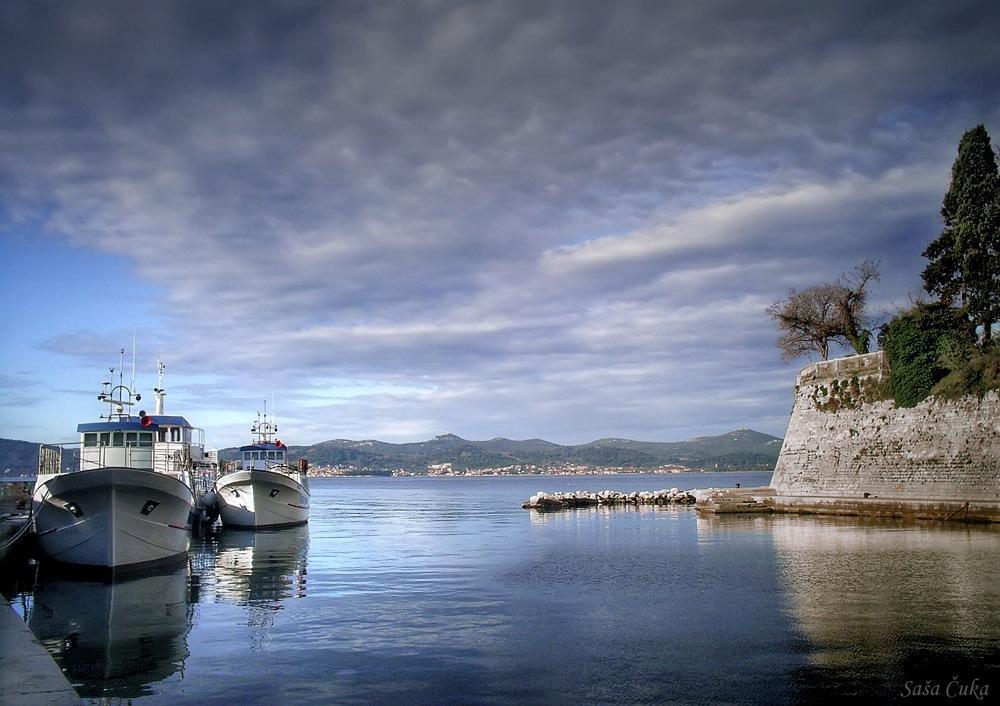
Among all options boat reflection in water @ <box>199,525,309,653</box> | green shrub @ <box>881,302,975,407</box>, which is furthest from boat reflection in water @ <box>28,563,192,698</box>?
green shrub @ <box>881,302,975,407</box>

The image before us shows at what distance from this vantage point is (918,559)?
2141 cm

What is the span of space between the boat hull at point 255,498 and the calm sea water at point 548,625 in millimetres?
8689

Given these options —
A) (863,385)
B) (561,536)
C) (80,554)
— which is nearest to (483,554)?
(561,536)

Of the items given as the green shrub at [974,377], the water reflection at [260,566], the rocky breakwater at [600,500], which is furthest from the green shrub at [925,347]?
the water reflection at [260,566]

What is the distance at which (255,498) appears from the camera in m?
36.7

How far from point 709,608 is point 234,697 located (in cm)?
959

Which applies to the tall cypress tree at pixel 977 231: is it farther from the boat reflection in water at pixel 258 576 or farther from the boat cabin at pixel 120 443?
the boat cabin at pixel 120 443

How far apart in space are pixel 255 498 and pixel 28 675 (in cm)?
2883

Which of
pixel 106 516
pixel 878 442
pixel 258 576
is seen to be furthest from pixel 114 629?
pixel 878 442

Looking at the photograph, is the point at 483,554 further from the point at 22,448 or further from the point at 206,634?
the point at 22,448

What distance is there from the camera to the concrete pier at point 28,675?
7887 mm

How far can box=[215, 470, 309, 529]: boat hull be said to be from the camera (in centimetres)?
3628

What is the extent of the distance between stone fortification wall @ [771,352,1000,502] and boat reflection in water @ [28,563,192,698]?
99.8ft

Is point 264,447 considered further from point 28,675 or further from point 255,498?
point 28,675
